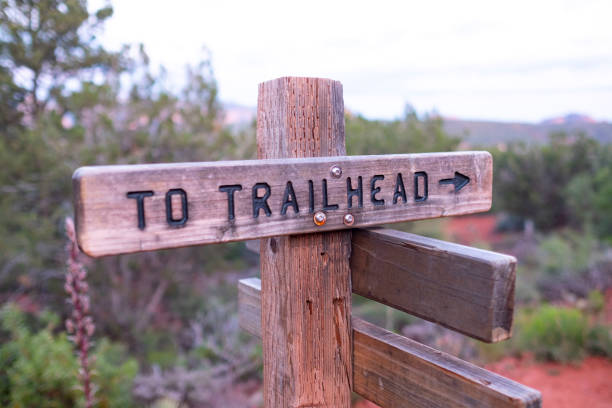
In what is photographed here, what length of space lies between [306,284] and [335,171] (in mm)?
292

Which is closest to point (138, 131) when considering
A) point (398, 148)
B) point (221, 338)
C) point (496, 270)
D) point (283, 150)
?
point (221, 338)

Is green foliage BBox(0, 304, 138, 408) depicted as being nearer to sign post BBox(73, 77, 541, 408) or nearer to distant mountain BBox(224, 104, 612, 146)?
sign post BBox(73, 77, 541, 408)

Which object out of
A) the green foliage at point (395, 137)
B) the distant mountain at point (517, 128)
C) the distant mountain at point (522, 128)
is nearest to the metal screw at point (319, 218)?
the green foliage at point (395, 137)

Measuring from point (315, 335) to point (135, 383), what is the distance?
3.83m

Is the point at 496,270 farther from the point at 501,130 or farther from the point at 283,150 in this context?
the point at 501,130

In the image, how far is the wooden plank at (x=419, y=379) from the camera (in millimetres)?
934

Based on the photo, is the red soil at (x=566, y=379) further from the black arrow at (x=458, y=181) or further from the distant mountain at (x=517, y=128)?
the distant mountain at (x=517, y=128)

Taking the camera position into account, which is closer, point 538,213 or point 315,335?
point 315,335

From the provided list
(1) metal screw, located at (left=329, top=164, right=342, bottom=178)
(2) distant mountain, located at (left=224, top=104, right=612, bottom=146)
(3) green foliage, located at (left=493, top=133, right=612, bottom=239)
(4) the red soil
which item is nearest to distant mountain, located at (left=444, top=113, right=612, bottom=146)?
(2) distant mountain, located at (left=224, top=104, right=612, bottom=146)

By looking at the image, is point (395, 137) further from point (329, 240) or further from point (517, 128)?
point (517, 128)

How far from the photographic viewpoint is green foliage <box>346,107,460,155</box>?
756cm

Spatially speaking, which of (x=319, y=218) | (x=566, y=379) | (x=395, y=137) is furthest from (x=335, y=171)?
(x=395, y=137)

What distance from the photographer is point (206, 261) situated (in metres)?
6.70

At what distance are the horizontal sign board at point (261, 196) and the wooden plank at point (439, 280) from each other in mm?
96
